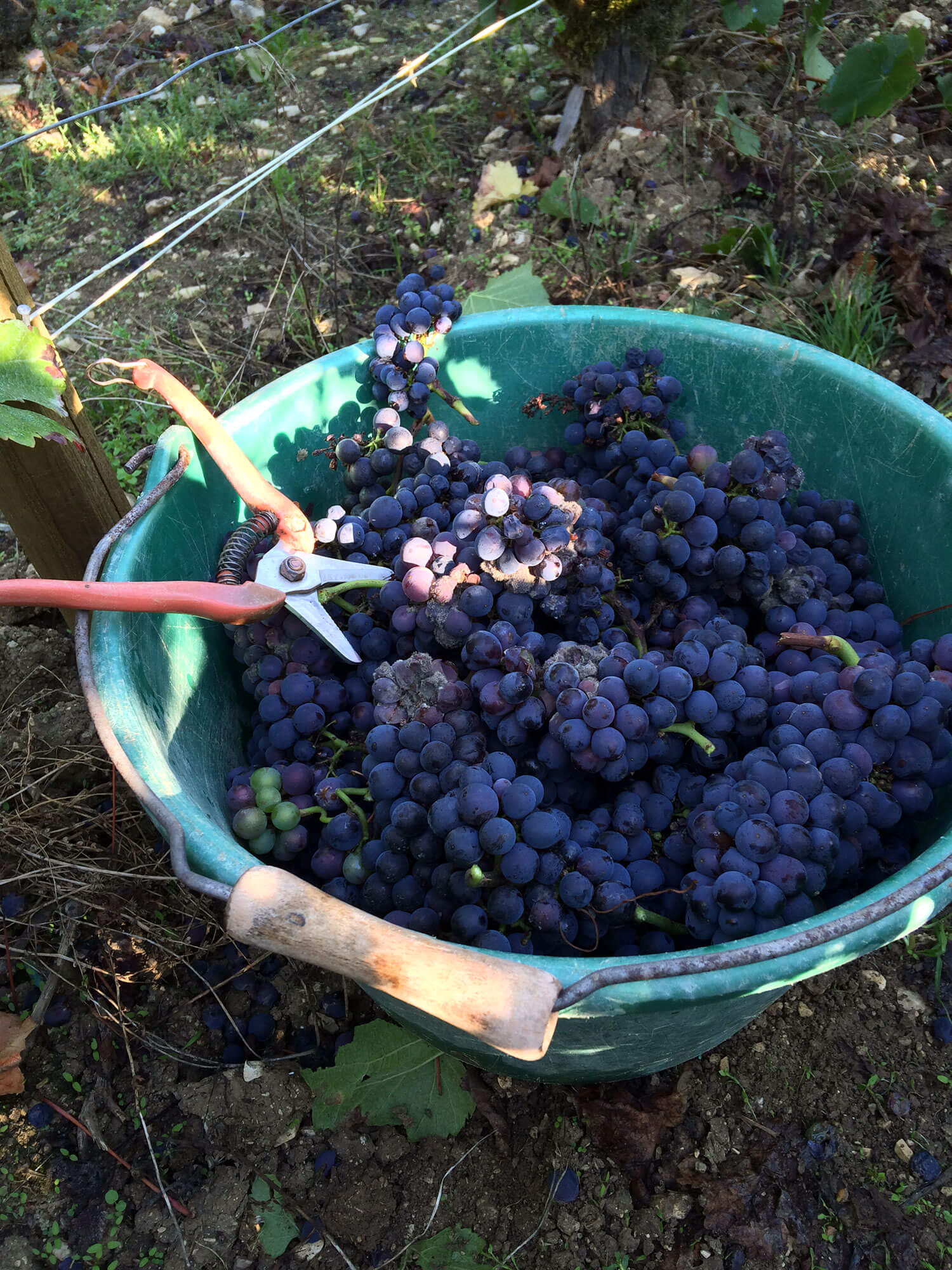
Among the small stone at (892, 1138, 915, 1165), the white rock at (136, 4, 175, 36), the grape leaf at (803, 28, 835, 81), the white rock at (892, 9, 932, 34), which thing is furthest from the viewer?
the white rock at (136, 4, 175, 36)

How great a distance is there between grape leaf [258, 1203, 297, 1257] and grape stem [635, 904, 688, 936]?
981mm

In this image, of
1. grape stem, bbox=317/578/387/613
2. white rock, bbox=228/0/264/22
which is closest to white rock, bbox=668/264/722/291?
grape stem, bbox=317/578/387/613

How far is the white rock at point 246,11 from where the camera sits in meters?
4.52

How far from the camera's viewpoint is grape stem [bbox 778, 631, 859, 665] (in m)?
1.42

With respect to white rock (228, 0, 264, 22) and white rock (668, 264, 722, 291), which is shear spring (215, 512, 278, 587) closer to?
white rock (668, 264, 722, 291)

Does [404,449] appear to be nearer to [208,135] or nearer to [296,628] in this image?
[296,628]

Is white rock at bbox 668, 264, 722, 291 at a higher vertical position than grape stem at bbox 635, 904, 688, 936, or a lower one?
lower

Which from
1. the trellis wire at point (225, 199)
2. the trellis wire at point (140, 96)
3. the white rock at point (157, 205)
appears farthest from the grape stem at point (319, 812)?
the white rock at point (157, 205)

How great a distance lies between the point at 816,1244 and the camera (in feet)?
5.26

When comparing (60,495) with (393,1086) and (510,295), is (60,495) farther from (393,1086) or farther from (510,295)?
(393,1086)

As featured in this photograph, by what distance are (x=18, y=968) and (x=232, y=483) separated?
4.02 feet

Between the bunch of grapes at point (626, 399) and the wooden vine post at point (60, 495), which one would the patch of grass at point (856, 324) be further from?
the wooden vine post at point (60, 495)

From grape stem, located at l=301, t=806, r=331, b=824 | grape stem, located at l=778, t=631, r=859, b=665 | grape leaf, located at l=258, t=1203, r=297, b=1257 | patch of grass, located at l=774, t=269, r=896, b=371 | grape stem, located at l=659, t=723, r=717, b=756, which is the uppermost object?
grape stem, located at l=301, t=806, r=331, b=824

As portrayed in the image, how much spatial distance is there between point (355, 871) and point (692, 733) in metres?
0.56
